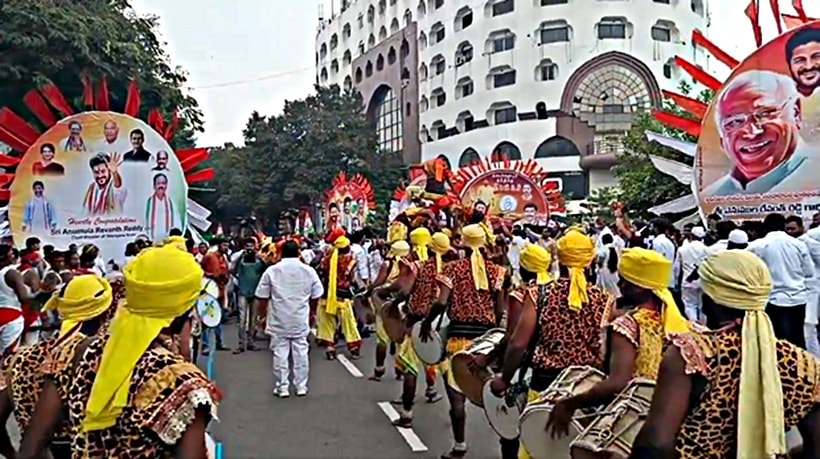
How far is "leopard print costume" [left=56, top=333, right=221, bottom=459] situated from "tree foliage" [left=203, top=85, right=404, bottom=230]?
39476mm

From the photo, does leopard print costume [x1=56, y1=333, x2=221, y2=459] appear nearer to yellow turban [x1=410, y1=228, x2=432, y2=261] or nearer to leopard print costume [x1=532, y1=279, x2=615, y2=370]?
leopard print costume [x1=532, y1=279, x2=615, y2=370]

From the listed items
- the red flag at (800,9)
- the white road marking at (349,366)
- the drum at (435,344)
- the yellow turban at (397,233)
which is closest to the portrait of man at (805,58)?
the red flag at (800,9)

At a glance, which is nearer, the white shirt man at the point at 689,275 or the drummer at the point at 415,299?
the drummer at the point at 415,299

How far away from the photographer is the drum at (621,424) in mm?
3389

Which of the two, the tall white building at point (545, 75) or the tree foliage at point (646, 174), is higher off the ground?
the tall white building at point (545, 75)

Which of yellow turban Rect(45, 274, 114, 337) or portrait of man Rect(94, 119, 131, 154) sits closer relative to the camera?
yellow turban Rect(45, 274, 114, 337)

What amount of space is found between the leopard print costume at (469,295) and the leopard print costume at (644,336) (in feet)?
8.80

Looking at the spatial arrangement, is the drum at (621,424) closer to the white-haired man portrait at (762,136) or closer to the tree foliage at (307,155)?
the white-haired man portrait at (762,136)

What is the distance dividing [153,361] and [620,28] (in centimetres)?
5093

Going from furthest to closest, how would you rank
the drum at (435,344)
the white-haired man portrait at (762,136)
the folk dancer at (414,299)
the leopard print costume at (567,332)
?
1. the white-haired man portrait at (762,136)
2. the folk dancer at (414,299)
3. the drum at (435,344)
4. the leopard print costume at (567,332)

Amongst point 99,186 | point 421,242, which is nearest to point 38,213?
point 99,186

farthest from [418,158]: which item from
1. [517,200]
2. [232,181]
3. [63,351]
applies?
[63,351]

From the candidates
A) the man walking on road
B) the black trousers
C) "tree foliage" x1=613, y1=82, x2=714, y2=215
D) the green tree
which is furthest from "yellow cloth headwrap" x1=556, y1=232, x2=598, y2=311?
the green tree

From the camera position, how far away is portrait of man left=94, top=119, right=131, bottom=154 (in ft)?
34.9
